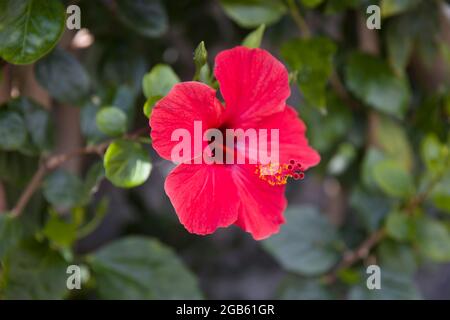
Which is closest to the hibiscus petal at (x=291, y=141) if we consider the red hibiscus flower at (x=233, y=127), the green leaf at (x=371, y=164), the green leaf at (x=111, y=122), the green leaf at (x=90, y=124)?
the red hibiscus flower at (x=233, y=127)

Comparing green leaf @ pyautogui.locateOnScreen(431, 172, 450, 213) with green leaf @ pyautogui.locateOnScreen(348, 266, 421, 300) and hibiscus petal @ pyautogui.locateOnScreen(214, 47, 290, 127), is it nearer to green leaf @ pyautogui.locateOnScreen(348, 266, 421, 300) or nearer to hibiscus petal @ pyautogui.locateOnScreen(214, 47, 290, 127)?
green leaf @ pyautogui.locateOnScreen(348, 266, 421, 300)

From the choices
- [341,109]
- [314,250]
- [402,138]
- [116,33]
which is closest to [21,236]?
[116,33]

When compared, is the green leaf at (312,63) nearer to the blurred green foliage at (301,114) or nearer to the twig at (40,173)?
the blurred green foliage at (301,114)

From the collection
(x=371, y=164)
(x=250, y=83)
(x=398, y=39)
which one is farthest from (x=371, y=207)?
(x=250, y=83)

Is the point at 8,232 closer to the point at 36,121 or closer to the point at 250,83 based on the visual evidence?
the point at 36,121
